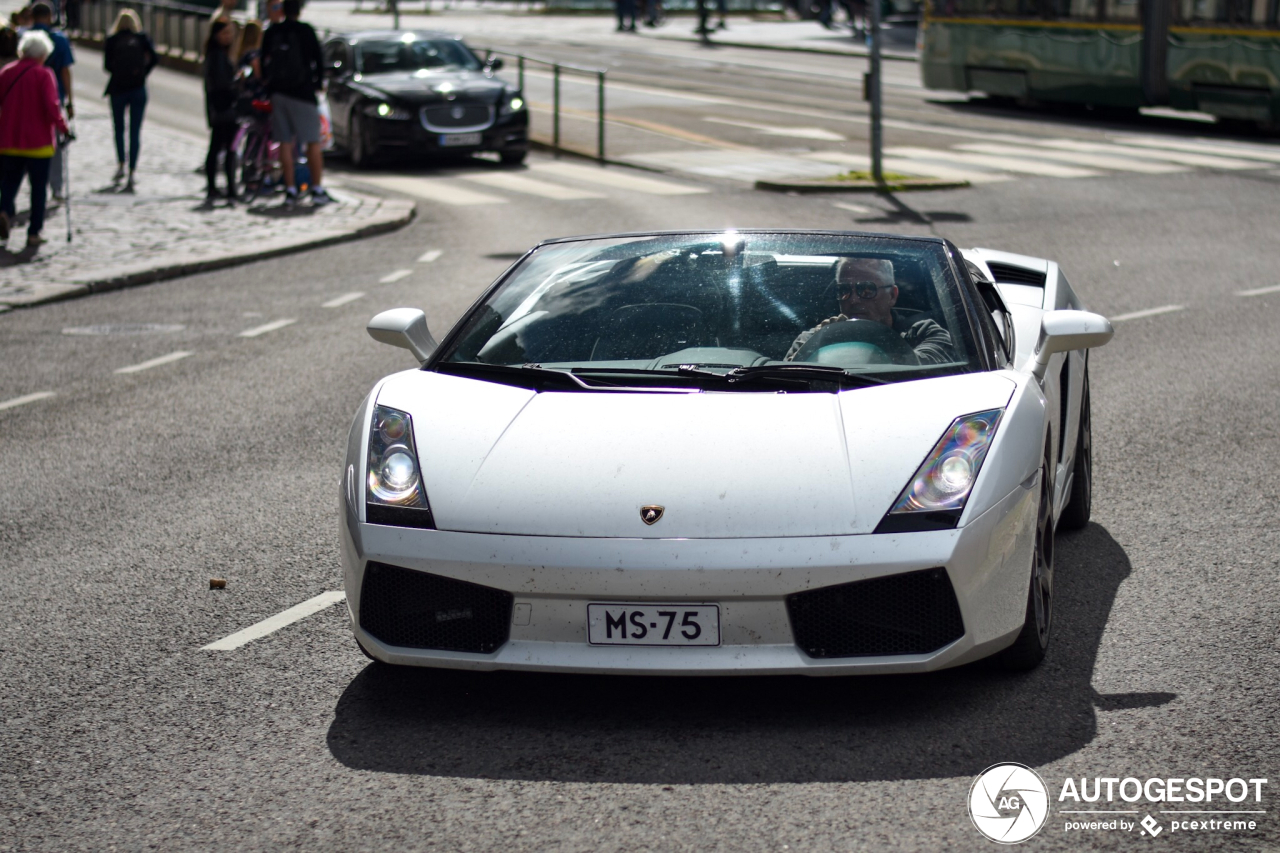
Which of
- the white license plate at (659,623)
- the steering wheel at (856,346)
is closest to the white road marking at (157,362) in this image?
the steering wheel at (856,346)

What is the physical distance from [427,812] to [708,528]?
96 centimetres

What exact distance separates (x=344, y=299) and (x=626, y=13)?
4644cm

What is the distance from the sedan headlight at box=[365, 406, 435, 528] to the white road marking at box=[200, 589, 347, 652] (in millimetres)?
499

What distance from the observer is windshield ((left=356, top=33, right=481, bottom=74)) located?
2264 cm

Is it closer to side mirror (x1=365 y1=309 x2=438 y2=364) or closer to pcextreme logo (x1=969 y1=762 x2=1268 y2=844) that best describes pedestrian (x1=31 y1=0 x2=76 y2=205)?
side mirror (x1=365 y1=309 x2=438 y2=364)

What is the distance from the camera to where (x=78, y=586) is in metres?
5.80

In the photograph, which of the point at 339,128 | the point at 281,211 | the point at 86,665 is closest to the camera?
the point at 86,665

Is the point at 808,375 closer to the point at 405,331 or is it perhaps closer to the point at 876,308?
the point at 876,308

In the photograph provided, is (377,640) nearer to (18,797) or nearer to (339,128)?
(18,797)

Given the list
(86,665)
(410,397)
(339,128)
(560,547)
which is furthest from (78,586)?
(339,128)

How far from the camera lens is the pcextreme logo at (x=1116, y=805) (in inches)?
144

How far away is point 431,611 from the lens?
4426mm

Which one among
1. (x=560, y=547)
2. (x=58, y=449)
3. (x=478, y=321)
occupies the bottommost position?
(x=58, y=449)

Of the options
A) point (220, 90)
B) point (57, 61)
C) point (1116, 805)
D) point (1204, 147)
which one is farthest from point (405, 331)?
point (1204, 147)
